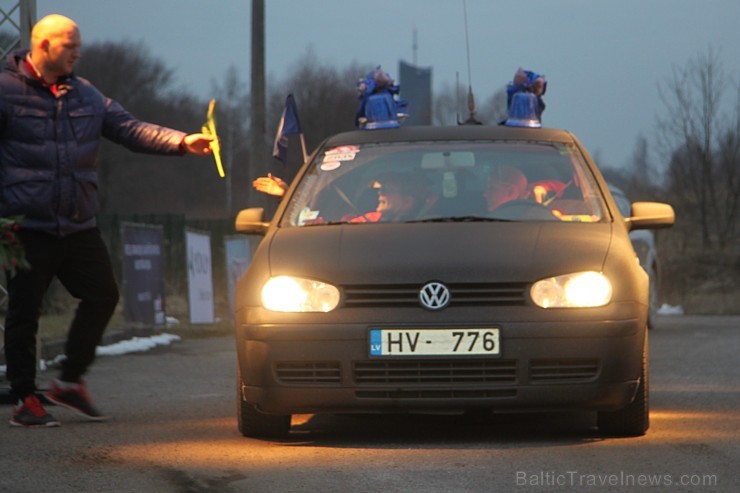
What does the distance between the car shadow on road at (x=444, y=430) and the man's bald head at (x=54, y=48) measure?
214 cm

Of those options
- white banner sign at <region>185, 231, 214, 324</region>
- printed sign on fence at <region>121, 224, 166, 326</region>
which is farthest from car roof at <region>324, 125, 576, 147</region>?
white banner sign at <region>185, 231, 214, 324</region>

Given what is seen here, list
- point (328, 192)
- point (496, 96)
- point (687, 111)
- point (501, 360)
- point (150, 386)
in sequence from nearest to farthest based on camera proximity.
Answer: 1. point (501, 360)
2. point (328, 192)
3. point (150, 386)
4. point (687, 111)
5. point (496, 96)

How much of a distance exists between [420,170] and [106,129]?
5.41 ft

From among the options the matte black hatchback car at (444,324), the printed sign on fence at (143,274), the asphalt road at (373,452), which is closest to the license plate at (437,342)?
the matte black hatchback car at (444,324)

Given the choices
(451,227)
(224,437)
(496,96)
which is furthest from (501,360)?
(496,96)

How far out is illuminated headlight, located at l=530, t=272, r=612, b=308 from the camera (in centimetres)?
678

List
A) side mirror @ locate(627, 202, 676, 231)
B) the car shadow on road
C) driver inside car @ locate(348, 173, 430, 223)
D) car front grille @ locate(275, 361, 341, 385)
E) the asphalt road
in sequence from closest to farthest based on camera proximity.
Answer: the asphalt road
car front grille @ locate(275, 361, 341, 385)
the car shadow on road
driver inside car @ locate(348, 173, 430, 223)
side mirror @ locate(627, 202, 676, 231)

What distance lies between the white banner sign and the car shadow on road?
37.7ft

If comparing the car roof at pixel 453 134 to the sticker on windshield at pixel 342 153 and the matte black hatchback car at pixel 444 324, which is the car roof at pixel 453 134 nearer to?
the sticker on windshield at pixel 342 153

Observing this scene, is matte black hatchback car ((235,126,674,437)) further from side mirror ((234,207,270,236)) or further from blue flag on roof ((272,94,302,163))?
blue flag on roof ((272,94,302,163))

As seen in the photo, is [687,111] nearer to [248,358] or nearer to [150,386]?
[150,386]

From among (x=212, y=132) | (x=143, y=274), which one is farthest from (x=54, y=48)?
(x=143, y=274)

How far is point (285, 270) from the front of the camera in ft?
23.0

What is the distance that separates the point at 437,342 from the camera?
672 cm
